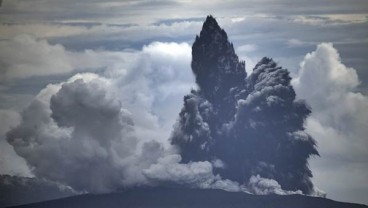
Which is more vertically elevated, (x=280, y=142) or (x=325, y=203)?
(x=280, y=142)

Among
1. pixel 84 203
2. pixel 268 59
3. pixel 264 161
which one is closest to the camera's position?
pixel 268 59

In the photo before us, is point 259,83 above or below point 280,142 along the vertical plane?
above

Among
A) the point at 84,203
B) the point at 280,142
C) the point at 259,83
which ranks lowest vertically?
the point at 84,203

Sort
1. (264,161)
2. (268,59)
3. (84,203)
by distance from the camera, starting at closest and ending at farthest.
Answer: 1. (268,59)
2. (264,161)
3. (84,203)

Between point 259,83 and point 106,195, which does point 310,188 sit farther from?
point 106,195

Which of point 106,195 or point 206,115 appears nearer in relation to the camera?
point 206,115

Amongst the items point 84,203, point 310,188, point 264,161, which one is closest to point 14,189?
point 84,203

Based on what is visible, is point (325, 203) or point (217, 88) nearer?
point (325, 203)

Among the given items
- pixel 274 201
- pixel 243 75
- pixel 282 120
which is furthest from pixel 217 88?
pixel 274 201

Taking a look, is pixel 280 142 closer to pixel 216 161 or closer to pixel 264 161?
pixel 264 161
